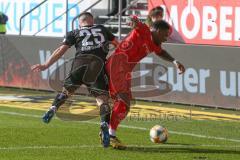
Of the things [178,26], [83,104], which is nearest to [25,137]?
[83,104]

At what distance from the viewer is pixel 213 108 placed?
62.0 ft

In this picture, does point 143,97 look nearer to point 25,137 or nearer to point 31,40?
point 31,40

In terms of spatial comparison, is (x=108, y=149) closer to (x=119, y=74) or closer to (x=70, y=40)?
(x=119, y=74)

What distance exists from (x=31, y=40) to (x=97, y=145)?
33.7 feet

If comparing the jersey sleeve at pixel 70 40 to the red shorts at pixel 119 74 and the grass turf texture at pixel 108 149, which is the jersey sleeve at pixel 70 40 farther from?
the grass turf texture at pixel 108 149

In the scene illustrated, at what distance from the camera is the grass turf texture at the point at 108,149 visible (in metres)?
12.0

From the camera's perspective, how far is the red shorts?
42.3 ft

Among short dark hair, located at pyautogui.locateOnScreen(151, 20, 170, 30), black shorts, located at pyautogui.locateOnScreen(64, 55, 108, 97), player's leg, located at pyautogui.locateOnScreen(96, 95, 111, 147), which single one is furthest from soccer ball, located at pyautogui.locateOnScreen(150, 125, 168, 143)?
short dark hair, located at pyautogui.locateOnScreen(151, 20, 170, 30)

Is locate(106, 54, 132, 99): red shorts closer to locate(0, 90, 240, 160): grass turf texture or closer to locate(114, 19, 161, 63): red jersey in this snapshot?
locate(114, 19, 161, 63): red jersey

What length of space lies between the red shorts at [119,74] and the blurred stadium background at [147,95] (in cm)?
88

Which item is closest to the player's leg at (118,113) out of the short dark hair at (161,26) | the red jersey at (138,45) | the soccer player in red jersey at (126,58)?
the soccer player in red jersey at (126,58)

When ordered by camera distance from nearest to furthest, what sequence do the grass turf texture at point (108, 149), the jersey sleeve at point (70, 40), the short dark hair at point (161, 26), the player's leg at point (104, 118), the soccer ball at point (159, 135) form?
1. the grass turf texture at point (108, 149)
2. the player's leg at point (104, 118)
3. the short dark hair at point (161, 26)
4. the soccer ball at point (159, 135)
5. the jersey sleeve at point (70, 40)

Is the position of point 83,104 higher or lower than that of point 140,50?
lower

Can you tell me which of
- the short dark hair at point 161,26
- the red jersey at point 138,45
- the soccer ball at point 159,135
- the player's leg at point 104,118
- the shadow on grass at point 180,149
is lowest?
the shadow on grass at point 180,149
